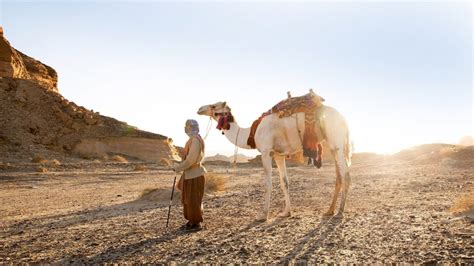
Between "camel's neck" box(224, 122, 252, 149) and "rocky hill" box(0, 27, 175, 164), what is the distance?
2853cm

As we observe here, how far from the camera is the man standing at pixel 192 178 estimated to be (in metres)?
7.00

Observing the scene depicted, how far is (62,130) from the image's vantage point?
38062 millimetres

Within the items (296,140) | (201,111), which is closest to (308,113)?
(296,140)

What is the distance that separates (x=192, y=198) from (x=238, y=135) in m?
2.13

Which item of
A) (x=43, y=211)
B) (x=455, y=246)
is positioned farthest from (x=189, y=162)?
(x=43, y=211)

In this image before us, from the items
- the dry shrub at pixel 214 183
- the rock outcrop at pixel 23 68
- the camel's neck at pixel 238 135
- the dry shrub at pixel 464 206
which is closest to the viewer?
the dry shrub at pixel 464 206

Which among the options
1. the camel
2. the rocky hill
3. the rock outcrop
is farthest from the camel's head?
the rock outcrop

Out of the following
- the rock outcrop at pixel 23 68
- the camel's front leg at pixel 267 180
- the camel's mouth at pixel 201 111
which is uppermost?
the rock outcrop at pixel 23 68

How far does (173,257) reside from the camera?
201 inches

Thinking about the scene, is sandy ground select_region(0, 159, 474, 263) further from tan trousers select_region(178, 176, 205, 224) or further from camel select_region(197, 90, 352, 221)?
camel select_region(197, 90, 352, 221)

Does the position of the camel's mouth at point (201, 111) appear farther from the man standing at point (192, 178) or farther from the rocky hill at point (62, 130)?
the rocky hill at point (62, 130)

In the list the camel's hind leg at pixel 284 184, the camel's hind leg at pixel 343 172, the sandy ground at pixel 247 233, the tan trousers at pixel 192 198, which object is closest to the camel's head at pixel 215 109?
the camel's hind leg at pixel 284 184

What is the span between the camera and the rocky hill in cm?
3509

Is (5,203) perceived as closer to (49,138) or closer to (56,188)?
(56,188)
